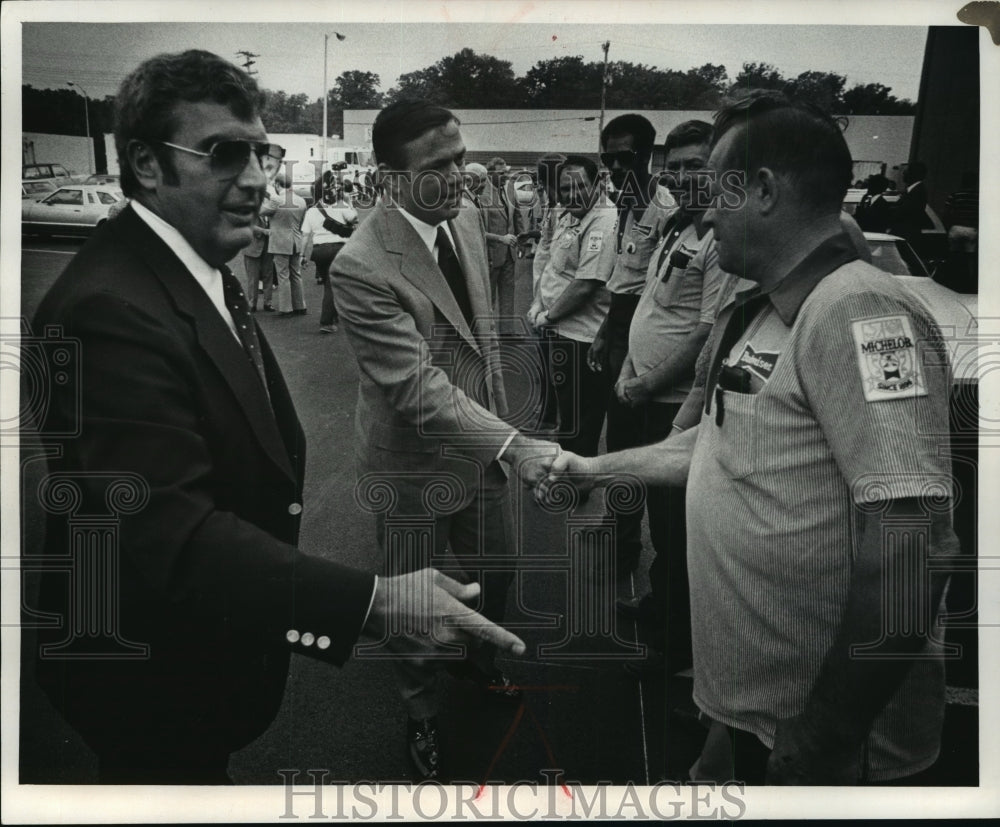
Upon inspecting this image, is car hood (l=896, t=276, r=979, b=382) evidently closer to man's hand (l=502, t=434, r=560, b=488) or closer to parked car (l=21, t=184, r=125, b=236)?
man's hand (l=502, t=434, r=560, b=488)

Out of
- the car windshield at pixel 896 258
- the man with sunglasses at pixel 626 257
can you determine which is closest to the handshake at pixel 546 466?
the man with sunglasses at pixel 626 257

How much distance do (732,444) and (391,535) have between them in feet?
3.70

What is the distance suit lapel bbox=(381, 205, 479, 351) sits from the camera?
2.73 m

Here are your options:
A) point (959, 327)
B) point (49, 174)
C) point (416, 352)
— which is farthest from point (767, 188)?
point (49, 174)

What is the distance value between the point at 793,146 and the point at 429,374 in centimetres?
119

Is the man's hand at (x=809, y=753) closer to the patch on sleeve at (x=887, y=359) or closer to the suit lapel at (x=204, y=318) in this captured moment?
the patch on sleeve at (x=887, y=359)

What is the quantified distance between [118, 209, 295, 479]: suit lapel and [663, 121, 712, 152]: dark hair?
1394 millimetres

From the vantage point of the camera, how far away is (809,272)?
205 cm

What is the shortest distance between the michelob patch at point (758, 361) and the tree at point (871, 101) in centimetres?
100

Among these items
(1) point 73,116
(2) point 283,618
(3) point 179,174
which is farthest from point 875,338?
(1) point 73,116

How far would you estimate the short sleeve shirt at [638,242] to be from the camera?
279 cm

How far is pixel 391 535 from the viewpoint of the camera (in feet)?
9.17

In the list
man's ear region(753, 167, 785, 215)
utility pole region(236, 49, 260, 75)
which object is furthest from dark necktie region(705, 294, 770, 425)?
utility pole region(236, 49, 260, 75)

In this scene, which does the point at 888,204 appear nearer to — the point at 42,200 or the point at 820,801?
the point at 820,801
